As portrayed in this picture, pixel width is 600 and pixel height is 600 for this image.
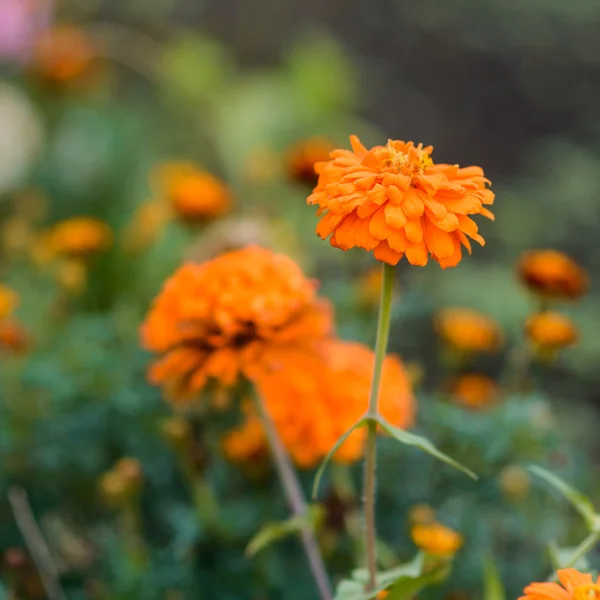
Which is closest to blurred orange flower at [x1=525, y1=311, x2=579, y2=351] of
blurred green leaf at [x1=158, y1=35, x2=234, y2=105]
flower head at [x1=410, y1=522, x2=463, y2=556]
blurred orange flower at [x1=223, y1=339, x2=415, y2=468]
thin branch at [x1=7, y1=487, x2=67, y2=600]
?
blurred orange flower at [x1=223, y1=339, x2=415, y2=468]

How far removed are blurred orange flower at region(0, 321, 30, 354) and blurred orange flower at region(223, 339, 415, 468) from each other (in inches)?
11.5

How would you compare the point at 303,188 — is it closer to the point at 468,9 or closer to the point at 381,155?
the point at 381,155

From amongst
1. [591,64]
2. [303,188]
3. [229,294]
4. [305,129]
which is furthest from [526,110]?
[229,294]

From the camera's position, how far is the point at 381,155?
610 mm

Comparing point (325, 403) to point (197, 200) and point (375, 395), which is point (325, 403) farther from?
point (197, 200)

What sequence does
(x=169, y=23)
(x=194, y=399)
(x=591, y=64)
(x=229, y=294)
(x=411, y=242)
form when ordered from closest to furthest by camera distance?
(x=411, y=242) → (x=229, y=294) → (x=194, y=399) → (x=591, y=64) → (x=169, y=23)

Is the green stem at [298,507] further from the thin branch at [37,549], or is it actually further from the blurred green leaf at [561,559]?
the thin branch at [37,549]

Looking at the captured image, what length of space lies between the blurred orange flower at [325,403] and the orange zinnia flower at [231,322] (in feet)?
0.25

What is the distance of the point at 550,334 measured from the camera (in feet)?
3.09

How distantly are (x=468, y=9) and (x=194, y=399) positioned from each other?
9.19ft

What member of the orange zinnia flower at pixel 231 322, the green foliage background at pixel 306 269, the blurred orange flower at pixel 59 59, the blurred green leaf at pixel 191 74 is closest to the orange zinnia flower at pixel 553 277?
the green foliage background at pixel 306 269

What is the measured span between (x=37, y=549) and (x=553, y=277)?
66 cm

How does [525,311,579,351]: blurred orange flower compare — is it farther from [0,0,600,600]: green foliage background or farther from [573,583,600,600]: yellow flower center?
[573,583,600,600]: yellow flower center

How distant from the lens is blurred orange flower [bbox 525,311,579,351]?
0.94 meters
